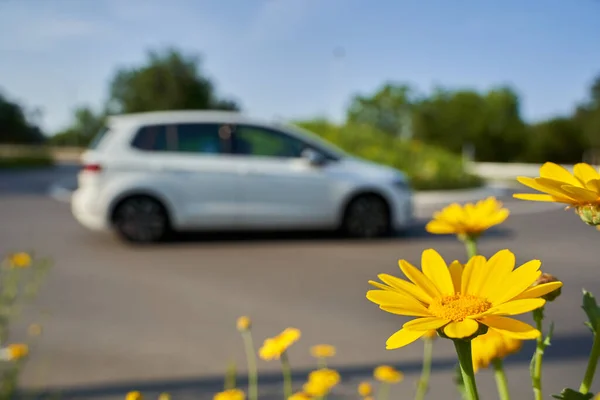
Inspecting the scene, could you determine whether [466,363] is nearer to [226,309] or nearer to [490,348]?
[490,348]

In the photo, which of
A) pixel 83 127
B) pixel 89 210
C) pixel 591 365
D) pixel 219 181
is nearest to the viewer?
pixel 591 365

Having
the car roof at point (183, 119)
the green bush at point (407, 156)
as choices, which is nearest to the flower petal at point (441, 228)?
the car roof at point (183, 119)

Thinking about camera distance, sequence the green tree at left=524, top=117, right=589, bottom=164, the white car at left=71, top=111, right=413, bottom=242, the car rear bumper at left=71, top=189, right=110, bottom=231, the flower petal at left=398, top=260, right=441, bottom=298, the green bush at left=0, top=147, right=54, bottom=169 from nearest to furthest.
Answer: the flower petal at left=398, top=260, right=441, bottom=298 < the car rear bumper at left=71, top=189, right=110, bottom=231 < the white car at left=71, top=111, right=413, bottom=242 < the green tree at left=524, top=117, right=589, bottom=164 < the green bush at left=0, top=147, right=54, bottom=169

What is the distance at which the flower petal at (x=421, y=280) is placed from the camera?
519mm

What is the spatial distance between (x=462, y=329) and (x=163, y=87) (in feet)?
128

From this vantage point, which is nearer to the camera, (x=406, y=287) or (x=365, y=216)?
(x=406, y=287)

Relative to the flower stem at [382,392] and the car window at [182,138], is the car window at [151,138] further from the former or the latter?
the flower stem at [382,392]

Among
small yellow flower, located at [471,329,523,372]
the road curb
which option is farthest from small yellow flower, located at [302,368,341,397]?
the road curb

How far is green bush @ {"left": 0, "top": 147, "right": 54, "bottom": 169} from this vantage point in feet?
112

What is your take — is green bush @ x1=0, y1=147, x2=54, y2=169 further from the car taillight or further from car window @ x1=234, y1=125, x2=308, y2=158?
car window @ x1=234, y1=125, x2=308, y2=158

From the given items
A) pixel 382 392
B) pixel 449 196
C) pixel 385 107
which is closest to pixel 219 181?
pixel 382 392

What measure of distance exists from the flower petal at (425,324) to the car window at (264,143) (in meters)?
6.25

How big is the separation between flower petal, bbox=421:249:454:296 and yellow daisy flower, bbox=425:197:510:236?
0.75ft

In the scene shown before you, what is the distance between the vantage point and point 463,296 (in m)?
0.51
